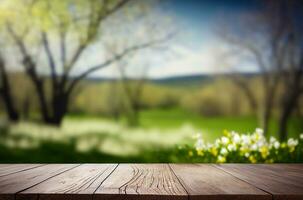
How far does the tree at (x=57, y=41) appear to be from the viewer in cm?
354

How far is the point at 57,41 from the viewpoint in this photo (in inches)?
142

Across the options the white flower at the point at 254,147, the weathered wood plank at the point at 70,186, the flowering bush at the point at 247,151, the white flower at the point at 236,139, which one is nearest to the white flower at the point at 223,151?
the flowering bush at the point at 247,151

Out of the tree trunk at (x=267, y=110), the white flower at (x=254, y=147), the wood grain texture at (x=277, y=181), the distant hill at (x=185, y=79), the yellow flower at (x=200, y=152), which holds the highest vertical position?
the distant hill at (x=185, y=79)

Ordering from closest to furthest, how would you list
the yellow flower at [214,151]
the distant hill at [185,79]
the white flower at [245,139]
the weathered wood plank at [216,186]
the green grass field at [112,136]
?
the weathered wood plank at [216,186]
the white flower at [245,139]
the yellow flower at [214,151]
the green grass field at [112,136]
the distant hill at [185,79]

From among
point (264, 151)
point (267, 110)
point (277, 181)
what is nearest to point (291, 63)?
point (267, 110)

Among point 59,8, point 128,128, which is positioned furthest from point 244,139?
point 59,8

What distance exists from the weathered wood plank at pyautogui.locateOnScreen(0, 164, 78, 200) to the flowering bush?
1.77 meters

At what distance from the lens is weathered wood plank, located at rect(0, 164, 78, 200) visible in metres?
0.94

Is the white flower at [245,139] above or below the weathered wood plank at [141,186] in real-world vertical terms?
above

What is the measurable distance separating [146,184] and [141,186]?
4 cm

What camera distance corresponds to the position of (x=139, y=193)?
0.92 meters

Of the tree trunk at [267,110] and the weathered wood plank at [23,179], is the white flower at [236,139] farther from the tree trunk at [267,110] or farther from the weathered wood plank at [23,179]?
the weathered wood plank at [23,179]

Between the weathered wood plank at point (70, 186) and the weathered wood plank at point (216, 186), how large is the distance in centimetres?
28

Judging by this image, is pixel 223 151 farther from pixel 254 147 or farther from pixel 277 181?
pixel 277 181
